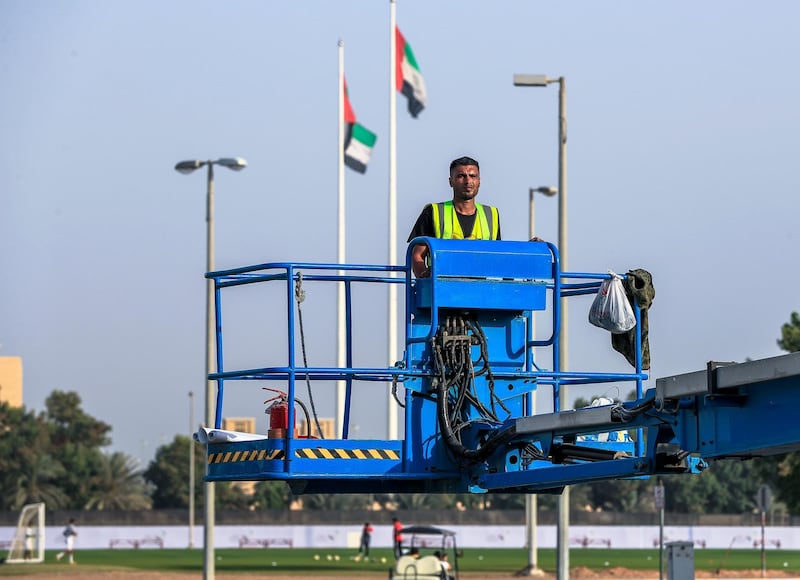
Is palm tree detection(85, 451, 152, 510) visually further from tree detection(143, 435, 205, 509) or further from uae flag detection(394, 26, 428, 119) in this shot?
uae flag detection(394, 26, 428, 119)

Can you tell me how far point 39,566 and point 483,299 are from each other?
4035 centimetres

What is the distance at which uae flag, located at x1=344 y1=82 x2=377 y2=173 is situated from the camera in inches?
2579

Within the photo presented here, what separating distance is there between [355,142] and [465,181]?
179 feet

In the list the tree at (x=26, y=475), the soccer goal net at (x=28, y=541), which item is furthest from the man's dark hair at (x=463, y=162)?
the tree at (x=26, y=475)

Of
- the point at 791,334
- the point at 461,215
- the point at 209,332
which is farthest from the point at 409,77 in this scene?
the point at 461,215

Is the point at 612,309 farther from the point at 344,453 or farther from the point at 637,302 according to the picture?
the point at 344,453

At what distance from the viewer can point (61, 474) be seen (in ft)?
326

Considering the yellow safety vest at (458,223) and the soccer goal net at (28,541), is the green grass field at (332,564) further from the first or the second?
the yellow safety vest at (458,223)

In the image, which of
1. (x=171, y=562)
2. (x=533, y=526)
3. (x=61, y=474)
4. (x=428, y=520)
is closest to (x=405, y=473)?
(x=533, y=526)

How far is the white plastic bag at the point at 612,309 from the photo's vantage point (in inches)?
426

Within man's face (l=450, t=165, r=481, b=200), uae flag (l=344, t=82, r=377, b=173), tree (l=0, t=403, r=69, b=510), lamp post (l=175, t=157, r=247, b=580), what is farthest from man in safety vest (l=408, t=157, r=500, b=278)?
tree (l=0, t=403, r=69, b=510)

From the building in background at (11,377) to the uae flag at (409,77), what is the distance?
269 ft

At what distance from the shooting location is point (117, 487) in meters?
104

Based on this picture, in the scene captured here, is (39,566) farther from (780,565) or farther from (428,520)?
(428,520)
